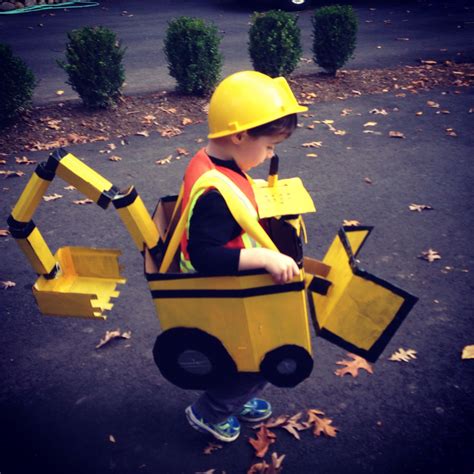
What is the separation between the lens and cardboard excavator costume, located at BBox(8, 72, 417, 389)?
5.76 feet

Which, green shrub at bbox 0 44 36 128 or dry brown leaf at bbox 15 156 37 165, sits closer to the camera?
dry brown leaf at bbox 15 156 37 165

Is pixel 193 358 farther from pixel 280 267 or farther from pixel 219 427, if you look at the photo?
pixel 280 267

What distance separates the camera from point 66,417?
8.50 feet

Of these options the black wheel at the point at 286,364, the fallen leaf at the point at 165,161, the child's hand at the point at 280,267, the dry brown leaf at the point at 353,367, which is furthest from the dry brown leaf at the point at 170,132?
the child's hand at the point at 280,267

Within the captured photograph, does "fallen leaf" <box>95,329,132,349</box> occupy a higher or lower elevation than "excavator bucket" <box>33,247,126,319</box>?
lower

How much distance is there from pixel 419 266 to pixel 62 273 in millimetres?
2684

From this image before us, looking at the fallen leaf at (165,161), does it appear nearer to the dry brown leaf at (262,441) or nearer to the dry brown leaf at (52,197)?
the dry brown leaf at (52,197)

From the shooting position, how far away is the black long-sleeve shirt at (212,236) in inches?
66.6

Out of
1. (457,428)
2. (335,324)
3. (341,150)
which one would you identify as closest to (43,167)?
(335,324)

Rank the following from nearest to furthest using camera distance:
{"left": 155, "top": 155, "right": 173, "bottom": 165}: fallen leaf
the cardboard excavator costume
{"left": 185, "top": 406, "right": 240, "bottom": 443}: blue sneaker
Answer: the cardboard excavator costume
{"left": 185, "top": 406, "right": 240, "bottom": 443}: blue sneaker
{"left": 155, "top": 155, "right": 173, "bottom": 165}: fallen leaf

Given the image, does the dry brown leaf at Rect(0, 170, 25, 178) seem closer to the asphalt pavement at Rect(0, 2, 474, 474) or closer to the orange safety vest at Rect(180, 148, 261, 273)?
the asphalt pavement at Rect(0, 2, 474, 474)

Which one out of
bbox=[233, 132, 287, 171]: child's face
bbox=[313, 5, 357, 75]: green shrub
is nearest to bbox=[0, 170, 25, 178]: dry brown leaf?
bbox=[233, 132, 287, 171]: child's face

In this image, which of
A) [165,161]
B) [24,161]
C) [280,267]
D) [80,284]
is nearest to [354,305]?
[280,267]

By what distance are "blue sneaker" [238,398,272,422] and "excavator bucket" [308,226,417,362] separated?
802 mm
